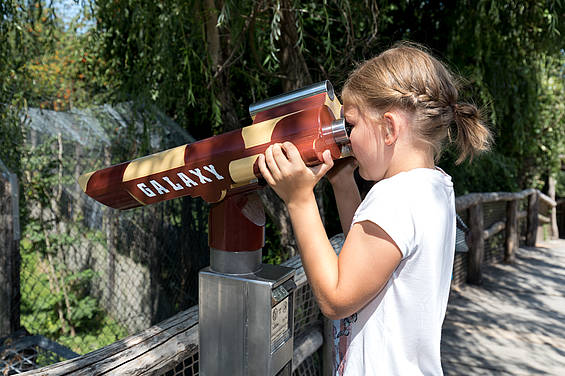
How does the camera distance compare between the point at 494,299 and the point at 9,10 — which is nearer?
the point at 9,10

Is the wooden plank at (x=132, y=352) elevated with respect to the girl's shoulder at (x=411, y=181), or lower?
lower

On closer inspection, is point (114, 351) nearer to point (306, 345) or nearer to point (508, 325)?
point (306, 345)

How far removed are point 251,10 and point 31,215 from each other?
263 centimetres

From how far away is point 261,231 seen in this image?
3.16 feet

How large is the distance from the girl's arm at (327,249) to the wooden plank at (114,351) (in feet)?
1.93

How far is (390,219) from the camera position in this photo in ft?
2.67

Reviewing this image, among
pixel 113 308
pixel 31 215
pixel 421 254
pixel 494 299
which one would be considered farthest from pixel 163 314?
pixel 421 254

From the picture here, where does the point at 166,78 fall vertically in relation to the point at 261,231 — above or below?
above

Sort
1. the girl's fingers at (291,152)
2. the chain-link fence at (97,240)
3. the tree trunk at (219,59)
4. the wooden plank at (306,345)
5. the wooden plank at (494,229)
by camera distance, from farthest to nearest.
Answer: the wooden plank at (494,229)
the chain-link fence at (97,240)
the tree trunk at (219,59)
the wooden plank at (306,345)
the girl's fingers at (291,152)

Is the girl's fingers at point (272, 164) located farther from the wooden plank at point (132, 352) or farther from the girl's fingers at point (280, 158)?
the wooden plank at point (132, 352)

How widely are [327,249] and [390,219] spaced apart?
14 centimetres

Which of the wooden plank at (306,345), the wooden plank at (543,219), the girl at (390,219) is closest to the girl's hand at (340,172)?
the girl at (390,219)

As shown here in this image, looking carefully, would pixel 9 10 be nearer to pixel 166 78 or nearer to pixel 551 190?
pixel 166 78

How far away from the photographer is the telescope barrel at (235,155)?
82 centimetres
